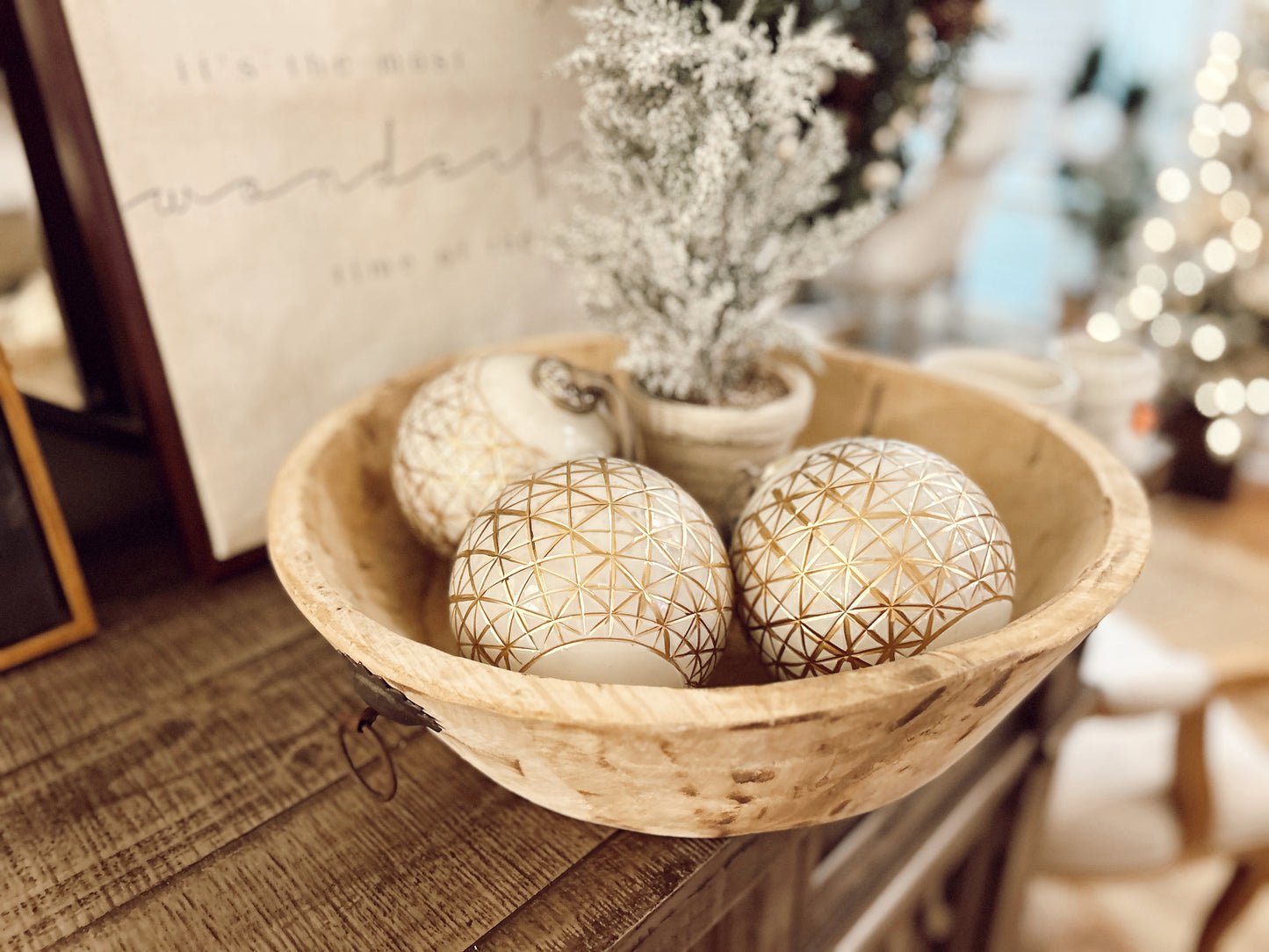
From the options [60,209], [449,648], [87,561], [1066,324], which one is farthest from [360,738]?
[1066,324]

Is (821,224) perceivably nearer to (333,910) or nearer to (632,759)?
(632,759)

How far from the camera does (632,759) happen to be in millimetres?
343

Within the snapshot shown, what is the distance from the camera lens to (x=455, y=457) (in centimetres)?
53

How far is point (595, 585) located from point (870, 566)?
0.47ft

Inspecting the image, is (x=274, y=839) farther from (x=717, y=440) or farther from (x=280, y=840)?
(x=717, y=440)

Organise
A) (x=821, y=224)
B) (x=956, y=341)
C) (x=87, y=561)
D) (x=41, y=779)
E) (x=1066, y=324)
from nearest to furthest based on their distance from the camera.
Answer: (x=41, y=779)
(x=821, y=224)
(x=87, y=561)
(x=956, y=341)
(x=1066, y=324)

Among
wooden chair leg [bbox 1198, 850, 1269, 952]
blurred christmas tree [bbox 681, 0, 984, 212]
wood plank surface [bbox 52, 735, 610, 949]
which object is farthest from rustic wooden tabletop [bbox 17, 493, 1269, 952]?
wooden chair leg [bbox 1198, 850, 1269, 952]

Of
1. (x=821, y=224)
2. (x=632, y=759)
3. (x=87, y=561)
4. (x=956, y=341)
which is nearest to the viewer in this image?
(x=632, y=759)

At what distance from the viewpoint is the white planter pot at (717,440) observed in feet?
1.90

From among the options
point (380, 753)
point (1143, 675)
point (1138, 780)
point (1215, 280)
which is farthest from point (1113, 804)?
point (1215, 280)

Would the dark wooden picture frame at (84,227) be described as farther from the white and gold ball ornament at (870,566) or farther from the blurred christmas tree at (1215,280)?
the blurred christmas tree at (1215,280)

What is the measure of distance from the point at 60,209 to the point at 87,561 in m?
0.30

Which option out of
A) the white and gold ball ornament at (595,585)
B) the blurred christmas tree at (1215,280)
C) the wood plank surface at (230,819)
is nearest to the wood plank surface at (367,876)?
the wood plank surface at (230,819)

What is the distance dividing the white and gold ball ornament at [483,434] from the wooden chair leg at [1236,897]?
1.10 metres
